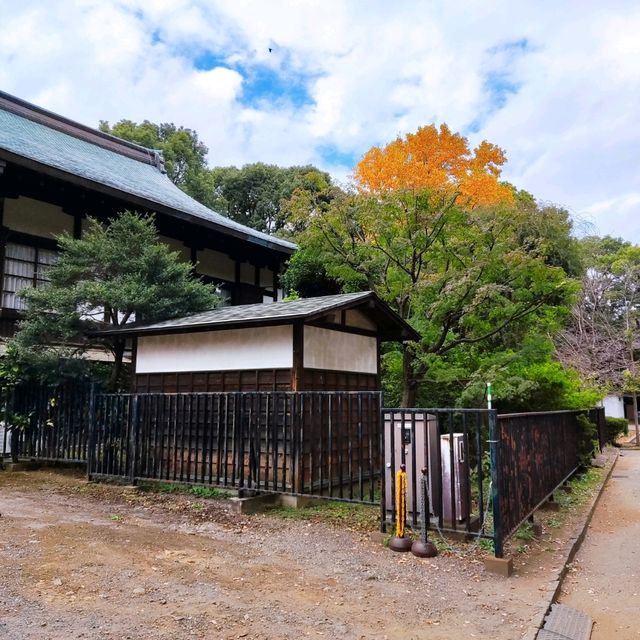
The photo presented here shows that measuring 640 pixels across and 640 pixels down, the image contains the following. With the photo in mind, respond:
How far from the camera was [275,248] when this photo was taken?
1617cm

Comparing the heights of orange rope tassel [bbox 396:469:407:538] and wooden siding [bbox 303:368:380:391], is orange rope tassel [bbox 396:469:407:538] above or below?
below

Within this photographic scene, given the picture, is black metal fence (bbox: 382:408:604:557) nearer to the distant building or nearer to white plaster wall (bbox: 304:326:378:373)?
white plaster wall (bbox: 304:326:378:373)

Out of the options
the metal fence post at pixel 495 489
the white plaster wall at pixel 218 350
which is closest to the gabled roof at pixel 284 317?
the white plaster wall at pixel 218 350

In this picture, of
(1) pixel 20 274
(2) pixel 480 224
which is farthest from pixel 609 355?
(1) pixel 20 274

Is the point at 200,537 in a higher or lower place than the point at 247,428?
lower

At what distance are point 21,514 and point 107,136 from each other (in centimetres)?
1581

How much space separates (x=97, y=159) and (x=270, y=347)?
11.8 m

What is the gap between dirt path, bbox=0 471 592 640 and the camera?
13.0 ft

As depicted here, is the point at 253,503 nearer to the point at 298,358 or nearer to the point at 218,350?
the point at 298,358

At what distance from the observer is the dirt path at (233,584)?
3.97 m

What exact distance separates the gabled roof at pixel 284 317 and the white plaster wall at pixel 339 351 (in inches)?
17.0

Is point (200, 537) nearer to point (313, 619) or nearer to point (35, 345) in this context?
point (313, 619)

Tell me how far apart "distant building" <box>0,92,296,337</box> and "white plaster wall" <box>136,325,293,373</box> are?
3.44 m

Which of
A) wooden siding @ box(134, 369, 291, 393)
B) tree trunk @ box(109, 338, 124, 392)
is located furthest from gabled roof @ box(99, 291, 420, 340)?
tree trunk @ box(109, 338, 124, 392)
